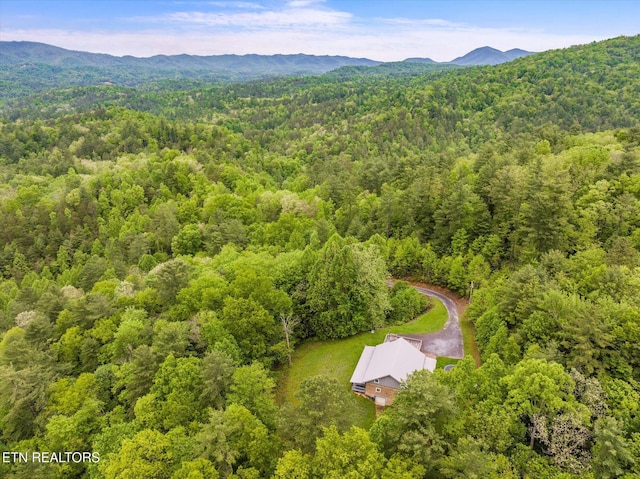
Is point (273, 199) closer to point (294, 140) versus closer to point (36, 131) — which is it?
point (294, 140)

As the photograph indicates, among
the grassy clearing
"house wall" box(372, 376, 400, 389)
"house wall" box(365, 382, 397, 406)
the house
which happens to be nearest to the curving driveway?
the grassy clearing

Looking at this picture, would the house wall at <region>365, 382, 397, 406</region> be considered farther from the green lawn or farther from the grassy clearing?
the grassy clearing

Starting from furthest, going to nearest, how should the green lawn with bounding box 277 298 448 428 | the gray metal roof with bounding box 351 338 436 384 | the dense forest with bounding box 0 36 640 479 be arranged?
1. the green lawn with bounding box 277 298 448 428
2. the gray metal roof with bounding box 351 338 436 384
3. the dense forest with bounding box 0 36 640 479

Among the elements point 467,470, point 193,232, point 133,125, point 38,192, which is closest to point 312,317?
point 467,470

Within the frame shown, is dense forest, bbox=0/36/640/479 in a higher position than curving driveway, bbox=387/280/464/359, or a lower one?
higher

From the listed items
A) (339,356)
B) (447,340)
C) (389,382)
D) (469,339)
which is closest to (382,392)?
(389,382)

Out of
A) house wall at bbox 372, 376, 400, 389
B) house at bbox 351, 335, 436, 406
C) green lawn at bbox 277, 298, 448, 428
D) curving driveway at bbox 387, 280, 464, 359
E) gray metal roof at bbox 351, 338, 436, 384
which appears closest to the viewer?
house wall at bbox 372, 376, 400, 389

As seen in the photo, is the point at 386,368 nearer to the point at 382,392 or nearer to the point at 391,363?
the point at 391,363
